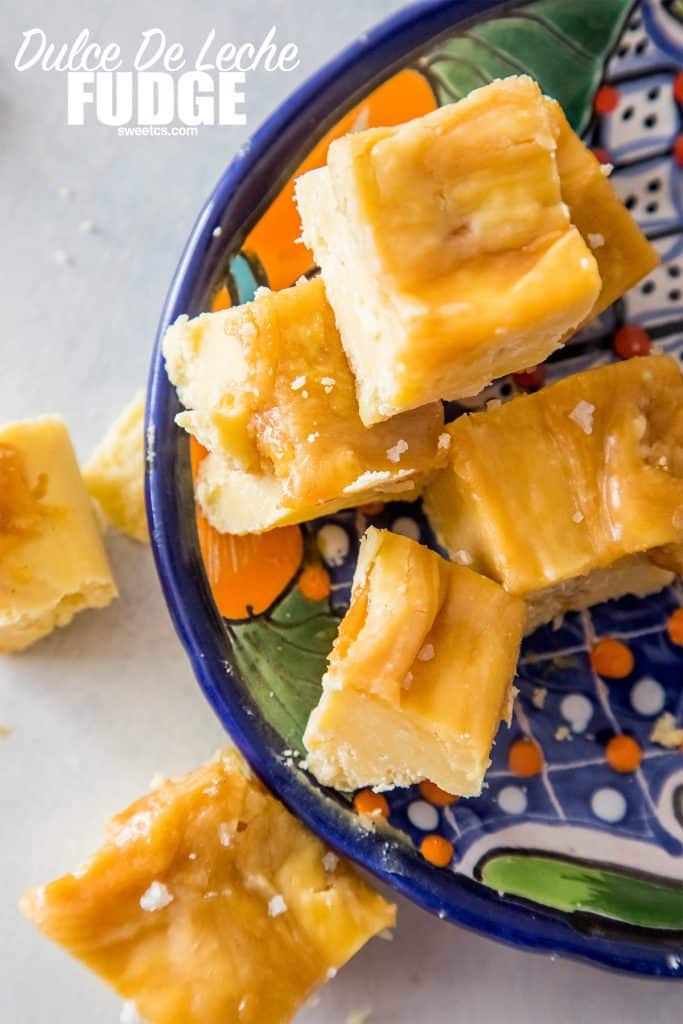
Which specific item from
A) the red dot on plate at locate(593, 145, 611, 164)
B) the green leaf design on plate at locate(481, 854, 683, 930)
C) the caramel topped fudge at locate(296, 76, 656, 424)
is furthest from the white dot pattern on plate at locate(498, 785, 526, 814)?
the red dot on plate at locate(593, 145, 611, 164)

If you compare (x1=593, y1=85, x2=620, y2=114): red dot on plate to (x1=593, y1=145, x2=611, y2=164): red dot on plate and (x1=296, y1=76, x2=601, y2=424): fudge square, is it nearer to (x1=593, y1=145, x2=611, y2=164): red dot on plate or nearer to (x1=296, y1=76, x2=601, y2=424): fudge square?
(x1=593, y1=145, x2=611, y2=164): red dot on plate

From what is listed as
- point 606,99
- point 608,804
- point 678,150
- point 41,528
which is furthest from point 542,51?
point 608,804

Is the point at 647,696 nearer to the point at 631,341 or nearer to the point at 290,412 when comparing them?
the point at 631,341

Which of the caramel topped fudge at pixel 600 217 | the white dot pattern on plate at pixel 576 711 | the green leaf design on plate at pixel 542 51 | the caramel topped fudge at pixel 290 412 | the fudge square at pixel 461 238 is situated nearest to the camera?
the fudge square at pixel 461 238

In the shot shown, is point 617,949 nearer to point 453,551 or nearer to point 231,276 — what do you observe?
point 453,551

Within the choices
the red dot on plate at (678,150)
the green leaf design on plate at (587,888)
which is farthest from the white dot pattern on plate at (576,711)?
the red dot on plate at (678,150)

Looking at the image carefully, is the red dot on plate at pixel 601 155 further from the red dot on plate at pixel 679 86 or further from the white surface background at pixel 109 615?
the white surface background at pixel 109 615

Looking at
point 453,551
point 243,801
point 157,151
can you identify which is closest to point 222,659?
point 243,801
